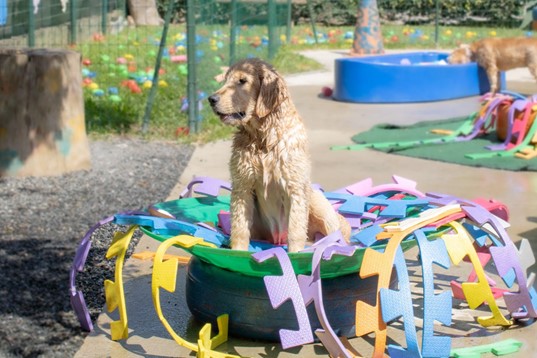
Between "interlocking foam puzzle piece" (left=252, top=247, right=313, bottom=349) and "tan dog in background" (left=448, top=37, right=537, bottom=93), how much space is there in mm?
10240

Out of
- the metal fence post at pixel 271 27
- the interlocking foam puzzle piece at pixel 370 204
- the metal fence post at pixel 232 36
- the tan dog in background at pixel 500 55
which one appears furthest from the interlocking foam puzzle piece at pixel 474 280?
the metal fence post at pixel 271 27

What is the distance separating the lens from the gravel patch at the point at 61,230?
17.2ft

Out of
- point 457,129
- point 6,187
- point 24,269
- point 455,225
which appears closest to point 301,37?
point 457,129

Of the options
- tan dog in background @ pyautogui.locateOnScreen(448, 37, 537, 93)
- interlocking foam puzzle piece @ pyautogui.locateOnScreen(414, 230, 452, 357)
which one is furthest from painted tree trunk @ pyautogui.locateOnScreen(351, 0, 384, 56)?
interlocking foam puzzle piece @ pyautogui.locateOnScreen(414, 230, 452, 357)

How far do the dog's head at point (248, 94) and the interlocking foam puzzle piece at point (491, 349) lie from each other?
4.77 feet

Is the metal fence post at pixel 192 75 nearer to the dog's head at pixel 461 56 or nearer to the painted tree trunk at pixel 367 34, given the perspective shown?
the dog's head at pixel 461 56

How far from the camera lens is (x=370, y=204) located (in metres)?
5.35

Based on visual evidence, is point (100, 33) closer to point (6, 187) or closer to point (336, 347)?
point (6, 187)

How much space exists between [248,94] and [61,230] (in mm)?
3035

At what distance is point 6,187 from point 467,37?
54.9 ft

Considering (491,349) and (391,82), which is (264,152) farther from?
(391,82)

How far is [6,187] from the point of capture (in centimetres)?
806

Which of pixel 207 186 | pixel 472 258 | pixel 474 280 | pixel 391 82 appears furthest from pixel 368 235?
pixel 391 82

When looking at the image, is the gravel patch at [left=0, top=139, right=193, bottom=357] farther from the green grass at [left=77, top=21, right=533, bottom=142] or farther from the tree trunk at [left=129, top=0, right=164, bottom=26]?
the tree trunk at [left=129, top=0, right=164, bottom=26]
